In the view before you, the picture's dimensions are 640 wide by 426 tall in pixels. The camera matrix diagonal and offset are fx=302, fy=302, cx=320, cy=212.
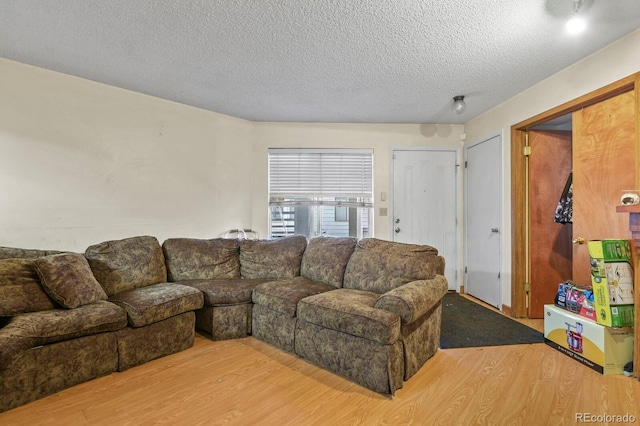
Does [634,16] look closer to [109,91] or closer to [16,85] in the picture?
[109,91]

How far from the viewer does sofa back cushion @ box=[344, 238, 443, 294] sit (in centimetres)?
246

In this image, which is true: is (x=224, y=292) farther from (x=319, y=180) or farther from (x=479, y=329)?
(x=479, y=329)

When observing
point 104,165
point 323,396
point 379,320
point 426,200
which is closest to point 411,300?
point 379,320

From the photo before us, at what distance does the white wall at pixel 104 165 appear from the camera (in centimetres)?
253

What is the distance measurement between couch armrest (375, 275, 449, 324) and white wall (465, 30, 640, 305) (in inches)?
65.5

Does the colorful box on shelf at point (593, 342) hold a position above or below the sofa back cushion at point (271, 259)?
below

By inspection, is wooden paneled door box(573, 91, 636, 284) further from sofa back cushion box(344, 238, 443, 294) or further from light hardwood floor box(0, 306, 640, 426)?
sofa back cushion box(344, 238, 443, 294)

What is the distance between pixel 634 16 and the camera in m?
1.90

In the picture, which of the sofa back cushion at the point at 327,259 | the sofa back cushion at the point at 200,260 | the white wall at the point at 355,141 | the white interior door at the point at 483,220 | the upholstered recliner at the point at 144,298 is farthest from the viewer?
the white wall at the point at 355,141

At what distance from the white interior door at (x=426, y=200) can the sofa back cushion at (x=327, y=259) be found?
4.75 ft

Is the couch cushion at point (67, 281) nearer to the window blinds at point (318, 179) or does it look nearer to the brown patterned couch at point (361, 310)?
the brown patterned couch at point (361, 310)

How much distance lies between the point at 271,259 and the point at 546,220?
2.97 metres

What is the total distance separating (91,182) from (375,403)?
10.2 feet

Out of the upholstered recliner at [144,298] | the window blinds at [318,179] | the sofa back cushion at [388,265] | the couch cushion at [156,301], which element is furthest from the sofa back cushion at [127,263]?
the sofa back cushion at [388,265]
